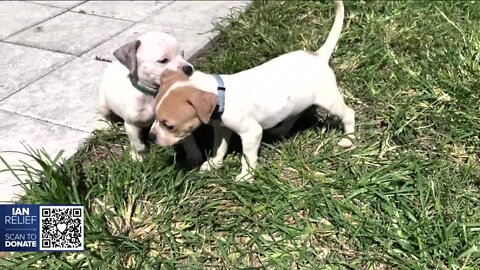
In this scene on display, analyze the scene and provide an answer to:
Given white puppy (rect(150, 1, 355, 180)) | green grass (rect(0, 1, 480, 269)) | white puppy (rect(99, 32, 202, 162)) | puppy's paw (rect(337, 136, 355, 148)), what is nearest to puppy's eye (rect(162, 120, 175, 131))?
white puppy (rect(150, 1, 355, 180))

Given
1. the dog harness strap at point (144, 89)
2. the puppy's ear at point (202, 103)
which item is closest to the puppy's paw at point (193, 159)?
the dog harness strap at point (144, 89)

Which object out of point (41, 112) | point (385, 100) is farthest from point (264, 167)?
point (41, 112)

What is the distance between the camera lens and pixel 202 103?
122 inches

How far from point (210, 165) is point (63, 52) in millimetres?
2238

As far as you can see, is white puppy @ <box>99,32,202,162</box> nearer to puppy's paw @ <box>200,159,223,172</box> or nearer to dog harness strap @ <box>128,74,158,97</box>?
dog harness strap @ <box>128,74,158,97</box>

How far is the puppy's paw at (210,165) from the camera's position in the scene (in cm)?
372

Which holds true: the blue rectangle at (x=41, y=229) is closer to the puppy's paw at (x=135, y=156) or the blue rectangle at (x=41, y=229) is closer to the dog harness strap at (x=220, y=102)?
the puppy's paw at (x=135, y=156)

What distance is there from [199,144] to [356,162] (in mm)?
1057

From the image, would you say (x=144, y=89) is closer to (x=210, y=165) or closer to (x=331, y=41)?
(x=210, y=165)

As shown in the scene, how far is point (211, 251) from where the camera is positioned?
3201mm

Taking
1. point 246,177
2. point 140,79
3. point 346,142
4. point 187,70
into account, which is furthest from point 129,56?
point 346,142

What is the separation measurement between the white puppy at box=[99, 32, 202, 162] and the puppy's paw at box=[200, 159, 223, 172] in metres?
0.13

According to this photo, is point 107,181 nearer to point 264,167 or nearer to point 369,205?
point 264,167

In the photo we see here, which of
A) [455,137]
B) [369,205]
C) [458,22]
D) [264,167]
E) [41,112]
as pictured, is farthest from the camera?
[458,22]
